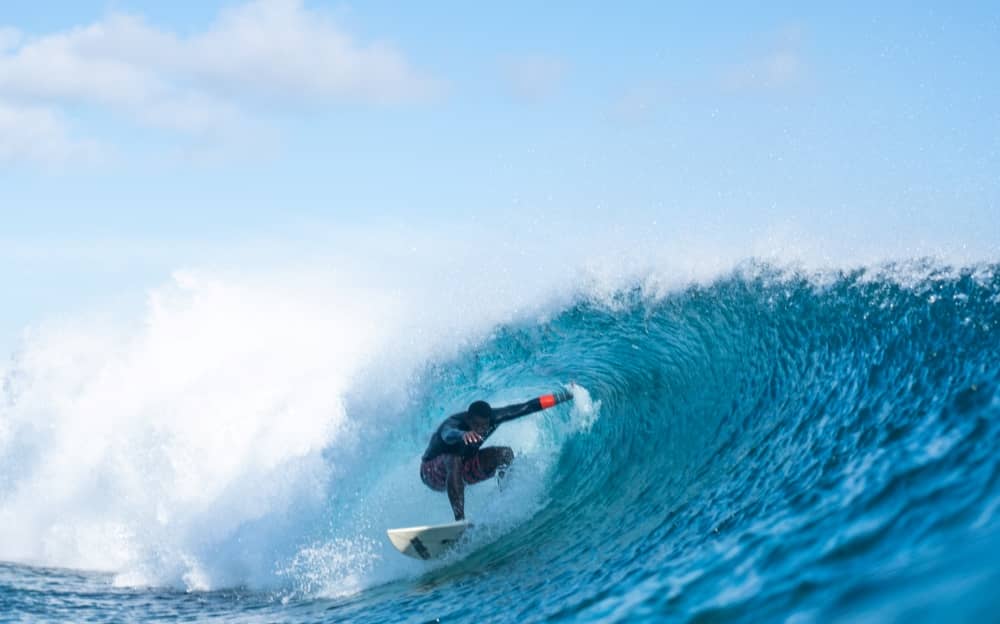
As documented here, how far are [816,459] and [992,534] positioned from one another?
8.12 feet

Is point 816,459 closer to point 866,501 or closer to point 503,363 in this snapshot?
point 866,501

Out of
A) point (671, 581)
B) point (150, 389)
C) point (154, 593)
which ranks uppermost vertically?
point (150, 389)

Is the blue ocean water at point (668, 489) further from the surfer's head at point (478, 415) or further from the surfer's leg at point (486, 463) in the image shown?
the surfer's head at point (478, 415)

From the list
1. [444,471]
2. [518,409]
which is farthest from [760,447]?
[444,471]

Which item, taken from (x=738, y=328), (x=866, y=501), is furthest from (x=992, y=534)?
(x=738, y=328)

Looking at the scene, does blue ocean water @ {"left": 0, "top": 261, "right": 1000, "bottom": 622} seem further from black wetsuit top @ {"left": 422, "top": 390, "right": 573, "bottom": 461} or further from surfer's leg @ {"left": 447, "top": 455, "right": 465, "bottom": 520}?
black wetsuit top @ {"left": 422, "top": 390, "right": 573, "bottom": 461}

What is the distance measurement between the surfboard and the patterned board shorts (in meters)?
0.82

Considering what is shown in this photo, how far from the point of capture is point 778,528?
4.79 meters

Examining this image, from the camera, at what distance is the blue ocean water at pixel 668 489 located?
407 cm

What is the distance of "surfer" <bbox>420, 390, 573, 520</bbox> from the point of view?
28.3ft

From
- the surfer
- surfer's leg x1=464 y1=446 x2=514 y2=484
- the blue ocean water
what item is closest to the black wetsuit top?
the surfer

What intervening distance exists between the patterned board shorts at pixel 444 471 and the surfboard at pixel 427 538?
0.82 m

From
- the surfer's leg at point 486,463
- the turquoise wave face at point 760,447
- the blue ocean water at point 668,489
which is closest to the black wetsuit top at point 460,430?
the surfer's leg at point 486,463

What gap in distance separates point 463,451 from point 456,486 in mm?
380
